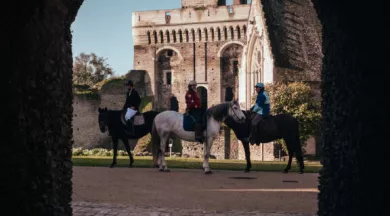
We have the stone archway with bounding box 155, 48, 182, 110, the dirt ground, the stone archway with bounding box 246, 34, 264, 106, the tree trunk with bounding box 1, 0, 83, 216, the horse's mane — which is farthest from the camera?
the stone archway with bounding box 155, 48, 182, 110

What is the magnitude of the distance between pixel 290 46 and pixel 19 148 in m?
21.9

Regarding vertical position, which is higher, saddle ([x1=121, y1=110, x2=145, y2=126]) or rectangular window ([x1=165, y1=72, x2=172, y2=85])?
rectangular window ([x1=165, y1=72, x2=172, y2=85])

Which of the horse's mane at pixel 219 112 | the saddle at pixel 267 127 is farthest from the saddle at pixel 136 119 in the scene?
the saddle at pixel 267 127

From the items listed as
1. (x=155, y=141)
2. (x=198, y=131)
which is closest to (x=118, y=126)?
(x=155, y=141)

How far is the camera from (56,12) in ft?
14.0

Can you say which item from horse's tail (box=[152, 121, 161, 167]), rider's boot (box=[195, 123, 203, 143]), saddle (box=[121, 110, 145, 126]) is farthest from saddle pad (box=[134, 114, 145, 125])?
rider's boot (box=[195, 123, 203, 143])

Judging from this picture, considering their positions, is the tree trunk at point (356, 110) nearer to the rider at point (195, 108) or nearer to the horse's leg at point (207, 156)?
the horse's leg at point (207, 156)

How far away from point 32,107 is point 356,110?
277 cm

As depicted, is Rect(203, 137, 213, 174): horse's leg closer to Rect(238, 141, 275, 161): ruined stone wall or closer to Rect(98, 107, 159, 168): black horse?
Rect(98, 107, 159, 168): black horse

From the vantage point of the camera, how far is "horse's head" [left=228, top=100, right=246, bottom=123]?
1114cm

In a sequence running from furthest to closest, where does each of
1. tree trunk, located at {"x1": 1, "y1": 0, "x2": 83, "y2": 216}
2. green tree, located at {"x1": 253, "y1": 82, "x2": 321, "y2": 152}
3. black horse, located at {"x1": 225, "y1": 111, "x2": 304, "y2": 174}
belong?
green tree, located at {"x1": 253, "y1": 82, "x2": 321, "y2": 152} → black horse, located at {"x1": 225, "y1": 111, "x2": 304, "y2": 174} → tree trunk, located at {"x1": 1, "y1": 0, "x2": 83, "y2": 216}

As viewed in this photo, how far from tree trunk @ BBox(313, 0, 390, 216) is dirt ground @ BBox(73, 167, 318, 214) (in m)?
2.20

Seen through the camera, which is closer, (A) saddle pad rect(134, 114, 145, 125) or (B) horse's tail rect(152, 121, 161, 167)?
(B) horse's tail rect(152, 121, 161, 167)

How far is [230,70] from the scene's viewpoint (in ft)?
150
